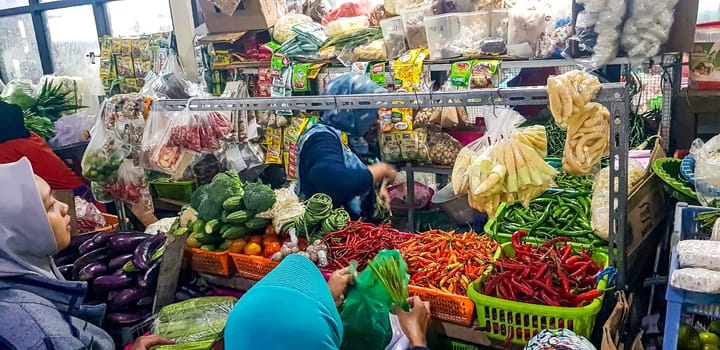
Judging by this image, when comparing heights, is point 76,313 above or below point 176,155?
below

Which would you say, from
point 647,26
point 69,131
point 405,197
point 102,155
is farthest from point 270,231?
point 69,131

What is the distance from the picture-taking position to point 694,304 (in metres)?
1.72

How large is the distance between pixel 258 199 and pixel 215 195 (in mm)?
259

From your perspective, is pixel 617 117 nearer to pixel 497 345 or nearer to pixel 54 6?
pixel 497 345

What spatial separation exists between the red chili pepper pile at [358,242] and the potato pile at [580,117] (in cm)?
98

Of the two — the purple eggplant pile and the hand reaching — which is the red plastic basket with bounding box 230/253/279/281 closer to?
the purple eggplant pile

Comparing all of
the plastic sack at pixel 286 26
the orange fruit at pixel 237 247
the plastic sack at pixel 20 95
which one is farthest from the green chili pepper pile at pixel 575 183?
the plastic sack at pixel 20 95

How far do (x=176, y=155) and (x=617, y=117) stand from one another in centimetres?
221

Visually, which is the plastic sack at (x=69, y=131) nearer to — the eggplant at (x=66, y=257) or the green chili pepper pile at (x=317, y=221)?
the eggplant at (x=66, y=257)

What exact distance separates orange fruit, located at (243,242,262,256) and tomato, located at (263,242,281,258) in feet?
0.11

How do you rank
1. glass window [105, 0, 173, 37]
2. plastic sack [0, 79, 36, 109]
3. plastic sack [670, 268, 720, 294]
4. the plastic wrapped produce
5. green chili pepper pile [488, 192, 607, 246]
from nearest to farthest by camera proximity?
plastic sack [670, 268, 720, 294] → green chili pepper pile [488, 192, 607, 246] → the plastic wrapped produce → plastic sack [0, 79, 36, 109] → glass window [105, 0, 173, 37]

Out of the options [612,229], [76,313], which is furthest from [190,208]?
[612,229]

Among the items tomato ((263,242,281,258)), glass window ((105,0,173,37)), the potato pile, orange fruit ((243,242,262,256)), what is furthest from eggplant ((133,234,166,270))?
glass window ((105,0,173,37))

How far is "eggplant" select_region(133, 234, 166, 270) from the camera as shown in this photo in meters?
2.90
